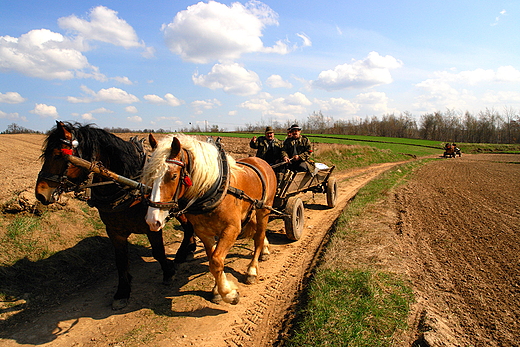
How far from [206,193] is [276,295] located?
1820 millimetres

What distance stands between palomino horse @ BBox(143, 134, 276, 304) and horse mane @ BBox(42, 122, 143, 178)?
0.87m

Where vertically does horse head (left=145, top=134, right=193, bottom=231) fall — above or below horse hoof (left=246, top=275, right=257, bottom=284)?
above

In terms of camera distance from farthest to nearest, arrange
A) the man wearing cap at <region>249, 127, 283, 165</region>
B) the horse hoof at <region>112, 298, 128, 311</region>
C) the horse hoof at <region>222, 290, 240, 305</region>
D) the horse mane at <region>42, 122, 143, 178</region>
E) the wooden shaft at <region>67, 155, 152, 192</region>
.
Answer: the man wearing cap at <region>249, 127, 283, 165</region>, the horse hoof at <region>112, 298, 128, 311</region>, the horse hoof at <region>222, 290, 240, 305</region>, the horse mane at <region>42, 122, 143, 178</region>, the wooden shaft at <region>67, 155, 152, 192</region>

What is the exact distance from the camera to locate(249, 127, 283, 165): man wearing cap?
6719mm

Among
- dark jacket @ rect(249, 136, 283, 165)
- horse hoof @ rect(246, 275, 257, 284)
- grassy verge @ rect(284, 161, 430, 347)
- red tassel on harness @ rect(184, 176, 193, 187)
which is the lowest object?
horse hoof @ rect(246, 275, 257, 284)

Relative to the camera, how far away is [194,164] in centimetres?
305

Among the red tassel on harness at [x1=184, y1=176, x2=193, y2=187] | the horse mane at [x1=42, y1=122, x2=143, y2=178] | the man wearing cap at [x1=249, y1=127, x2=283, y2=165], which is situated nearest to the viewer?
the red tassel on harness at [x1=184, y1=176, x2=193, y2=187]

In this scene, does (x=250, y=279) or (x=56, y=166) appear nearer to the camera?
(x=56, y=166)

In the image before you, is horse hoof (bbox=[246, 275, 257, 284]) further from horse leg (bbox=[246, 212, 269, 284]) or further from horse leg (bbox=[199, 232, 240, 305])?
horse leg (bbox=[199, 232, 240, 305])

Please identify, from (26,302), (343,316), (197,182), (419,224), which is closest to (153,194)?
(197,182)

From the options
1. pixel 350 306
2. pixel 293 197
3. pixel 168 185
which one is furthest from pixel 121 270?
pixel 293 197

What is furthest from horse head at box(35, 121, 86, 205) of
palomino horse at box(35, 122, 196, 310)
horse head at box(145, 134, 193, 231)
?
horse head at box(145, 134, 193, 231)

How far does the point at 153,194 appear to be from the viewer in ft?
8.86

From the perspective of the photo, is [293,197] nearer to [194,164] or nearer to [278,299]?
[278,299]
